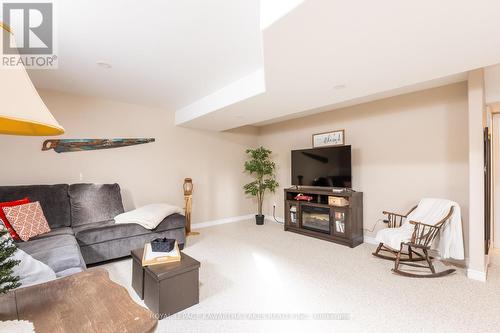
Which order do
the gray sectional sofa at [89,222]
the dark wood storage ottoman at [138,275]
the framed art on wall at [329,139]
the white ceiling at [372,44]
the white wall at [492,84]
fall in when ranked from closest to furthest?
the white ceiling at [372,44]
the dark wood storage ottoman at [138,275]
the white wall at [492,84]
the gray sectional sofa at [89,222]
the framed art on wall at [329,139]

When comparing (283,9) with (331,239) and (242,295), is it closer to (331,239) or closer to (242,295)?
(242,295)

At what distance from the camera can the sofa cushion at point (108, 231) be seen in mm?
2844

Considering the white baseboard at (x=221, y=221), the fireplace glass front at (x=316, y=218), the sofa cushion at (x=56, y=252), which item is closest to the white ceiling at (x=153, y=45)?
the sofa cushion at (x=56, y=252)

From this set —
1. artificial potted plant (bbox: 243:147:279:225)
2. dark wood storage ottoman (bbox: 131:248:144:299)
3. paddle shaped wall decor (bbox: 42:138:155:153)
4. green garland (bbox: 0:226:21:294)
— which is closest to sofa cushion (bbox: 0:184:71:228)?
paddle shaped wall decor (bbox: 42:138:155:153)

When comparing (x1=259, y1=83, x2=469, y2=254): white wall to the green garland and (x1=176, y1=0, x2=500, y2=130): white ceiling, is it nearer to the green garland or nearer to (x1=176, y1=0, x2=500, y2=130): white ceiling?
(x1=176, y1=0, x2=500, y2=130): white ceiling

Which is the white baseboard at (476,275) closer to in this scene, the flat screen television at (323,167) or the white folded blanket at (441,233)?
the white folded blanket at (441,233)

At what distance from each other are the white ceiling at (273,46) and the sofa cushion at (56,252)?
1821mm

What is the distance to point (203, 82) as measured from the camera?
3.16 metres

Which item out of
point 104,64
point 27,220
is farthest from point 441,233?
point 27,220

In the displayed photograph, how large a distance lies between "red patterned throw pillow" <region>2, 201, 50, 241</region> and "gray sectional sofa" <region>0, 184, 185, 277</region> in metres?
0.09

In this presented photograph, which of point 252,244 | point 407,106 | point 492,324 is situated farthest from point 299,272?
point 407,106

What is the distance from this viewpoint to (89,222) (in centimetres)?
325

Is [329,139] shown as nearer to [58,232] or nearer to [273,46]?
[273,46]

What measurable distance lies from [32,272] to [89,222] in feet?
5.85
